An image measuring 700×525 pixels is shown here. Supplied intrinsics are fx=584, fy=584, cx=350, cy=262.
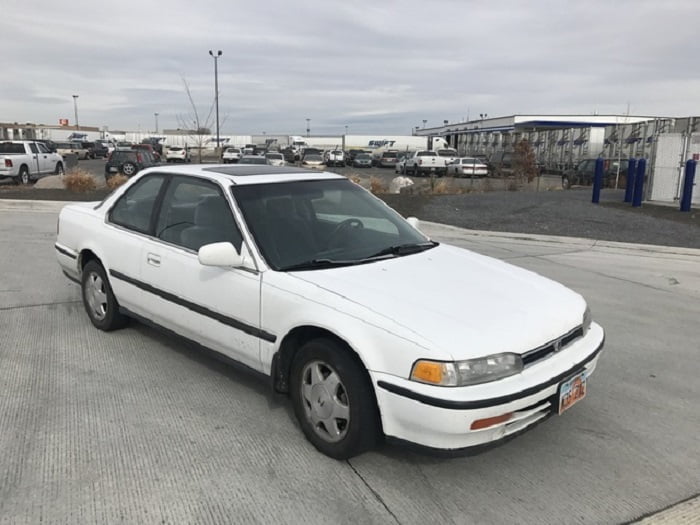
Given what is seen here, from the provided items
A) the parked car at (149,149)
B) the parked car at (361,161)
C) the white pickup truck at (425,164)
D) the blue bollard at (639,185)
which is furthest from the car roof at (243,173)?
the parked car at (361,161)

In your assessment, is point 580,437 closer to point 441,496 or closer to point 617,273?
point 441,496

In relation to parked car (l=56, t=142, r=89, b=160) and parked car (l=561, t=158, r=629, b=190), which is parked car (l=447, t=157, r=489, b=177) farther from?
parked car (l=56, t=142, r=89, b=160)

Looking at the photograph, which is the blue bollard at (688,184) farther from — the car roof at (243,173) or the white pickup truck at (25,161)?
the white pickup truck at (25,161)

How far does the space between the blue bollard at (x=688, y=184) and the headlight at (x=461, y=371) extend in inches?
569

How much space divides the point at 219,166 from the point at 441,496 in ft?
9.63

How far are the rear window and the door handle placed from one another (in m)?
20.4

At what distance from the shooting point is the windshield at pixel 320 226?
3598mm

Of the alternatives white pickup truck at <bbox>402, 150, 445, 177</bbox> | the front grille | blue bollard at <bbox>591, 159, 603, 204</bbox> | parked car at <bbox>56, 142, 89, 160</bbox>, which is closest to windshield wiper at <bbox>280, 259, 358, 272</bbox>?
the front grille

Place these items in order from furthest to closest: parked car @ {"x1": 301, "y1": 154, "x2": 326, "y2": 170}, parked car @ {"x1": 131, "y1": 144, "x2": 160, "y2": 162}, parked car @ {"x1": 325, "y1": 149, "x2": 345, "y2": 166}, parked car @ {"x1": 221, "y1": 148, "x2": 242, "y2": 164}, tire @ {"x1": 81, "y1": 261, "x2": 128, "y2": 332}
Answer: parked car @ {"x1": 325, "y1": 149, "x2": 345, "y2": 166}
parked car @ {"x1": 221, "y1": 148, "x2": 242, "y2": 164}
parked car @ {"x1": 301, "y1": 154, "x2": 326, "y2": 170}
parked car @ {"x1": 131, "y1": 144, "x2": 160, "y2": 162}
tire @ {"x1": 81, "y1": 261, "x2": 128, "y2": 332}

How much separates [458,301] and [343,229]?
3.74ft

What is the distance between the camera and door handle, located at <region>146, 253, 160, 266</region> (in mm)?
4133

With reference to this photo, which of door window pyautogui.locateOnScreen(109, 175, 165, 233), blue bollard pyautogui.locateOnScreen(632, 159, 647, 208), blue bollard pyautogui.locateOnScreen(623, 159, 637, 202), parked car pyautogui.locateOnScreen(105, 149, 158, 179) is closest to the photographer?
door window pyautogui.locateOnScreen(109, 175, 165, 233)

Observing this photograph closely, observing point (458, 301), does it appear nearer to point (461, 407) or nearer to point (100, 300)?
point (461, 407)

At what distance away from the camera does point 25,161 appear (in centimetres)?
2108
